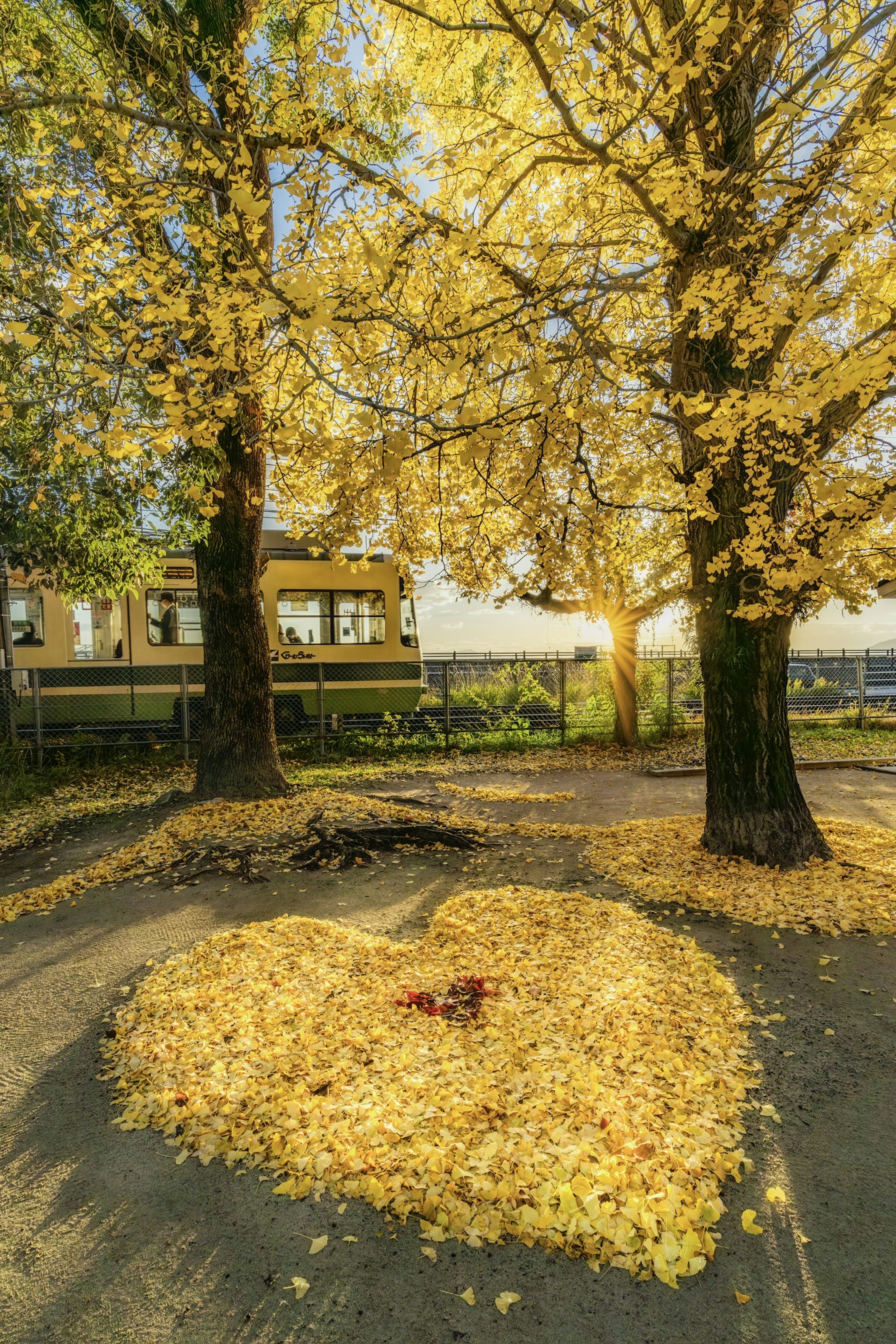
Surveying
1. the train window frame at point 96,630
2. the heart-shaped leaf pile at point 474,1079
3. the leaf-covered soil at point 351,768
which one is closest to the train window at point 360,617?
the leaf-covered soil at point 351,768

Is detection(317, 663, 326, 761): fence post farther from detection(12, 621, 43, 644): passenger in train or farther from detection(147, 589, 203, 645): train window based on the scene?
detection(12, 621, 43, 644): passenger in train

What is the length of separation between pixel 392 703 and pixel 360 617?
1.77 meters

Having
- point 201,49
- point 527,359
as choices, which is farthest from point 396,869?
point 201,49

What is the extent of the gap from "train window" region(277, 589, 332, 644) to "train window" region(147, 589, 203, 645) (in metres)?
1.50

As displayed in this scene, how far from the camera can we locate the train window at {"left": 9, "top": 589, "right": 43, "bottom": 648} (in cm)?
1206

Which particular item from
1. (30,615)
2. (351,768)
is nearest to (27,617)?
(30,615)

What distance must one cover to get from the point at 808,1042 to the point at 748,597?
344 centimetres

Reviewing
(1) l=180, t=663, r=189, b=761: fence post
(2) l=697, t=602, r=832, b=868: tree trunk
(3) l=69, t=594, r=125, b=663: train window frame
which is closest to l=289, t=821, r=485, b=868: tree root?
(2) l=697, t=602, r=832, b=868: tree trunk

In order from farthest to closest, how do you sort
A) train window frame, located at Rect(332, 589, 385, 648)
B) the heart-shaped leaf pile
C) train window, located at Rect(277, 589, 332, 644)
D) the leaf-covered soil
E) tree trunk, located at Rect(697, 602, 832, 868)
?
train window frame, located at Rect(332, 589, 385, 648) → train window, located at Rect(277, 589, 332, 644) → the leaf-covered soil → tree trunk, located at Rect(697, 602, 832, 868) → the heart-shaped leaf pile

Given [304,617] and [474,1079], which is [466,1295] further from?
[304,617]

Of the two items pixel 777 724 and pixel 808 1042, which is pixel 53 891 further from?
pixel 777 724

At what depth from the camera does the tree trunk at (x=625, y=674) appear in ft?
45.3

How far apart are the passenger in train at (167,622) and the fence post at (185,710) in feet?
2.46

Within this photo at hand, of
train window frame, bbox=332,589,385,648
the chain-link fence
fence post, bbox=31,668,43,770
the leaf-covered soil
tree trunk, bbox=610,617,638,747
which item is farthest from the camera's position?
tree trunk, bbox=610,617,638,747
